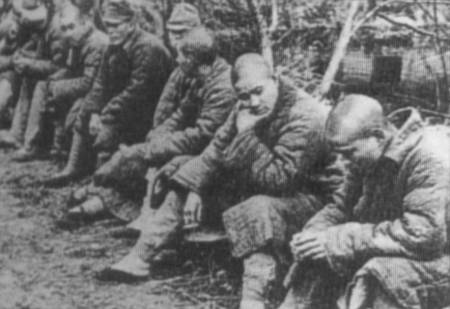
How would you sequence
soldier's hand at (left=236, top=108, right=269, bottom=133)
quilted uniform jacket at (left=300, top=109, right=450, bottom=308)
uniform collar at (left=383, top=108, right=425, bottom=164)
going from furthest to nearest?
soldier's hand at (left=236, top=108, right=269, bottom=133)
uniform collar at (left=383, top=108, right=425, bottom=164)
quilted uniform jacket at (left=300, top=109, right=450, bottom=308)

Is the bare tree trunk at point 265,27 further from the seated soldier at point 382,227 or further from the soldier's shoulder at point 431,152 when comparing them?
the soldier's shoulder at point 431,152

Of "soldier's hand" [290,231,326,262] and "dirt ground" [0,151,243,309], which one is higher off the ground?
"soldier's hand" [290,231,326,262]

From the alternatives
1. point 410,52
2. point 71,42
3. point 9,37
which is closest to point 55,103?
point 71,42

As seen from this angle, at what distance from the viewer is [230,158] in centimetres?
533

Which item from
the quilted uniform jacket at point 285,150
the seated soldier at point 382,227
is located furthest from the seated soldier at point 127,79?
the seated soldier at point 382,227

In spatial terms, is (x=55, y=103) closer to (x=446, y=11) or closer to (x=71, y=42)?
(x=71, y=42)

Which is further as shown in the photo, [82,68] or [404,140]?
[82,68]

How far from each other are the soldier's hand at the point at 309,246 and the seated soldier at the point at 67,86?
12.2 ft

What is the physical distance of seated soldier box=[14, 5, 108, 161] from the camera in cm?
812

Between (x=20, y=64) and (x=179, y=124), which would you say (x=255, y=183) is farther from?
(x=20, y=64)

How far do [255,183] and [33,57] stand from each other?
429 centimetres

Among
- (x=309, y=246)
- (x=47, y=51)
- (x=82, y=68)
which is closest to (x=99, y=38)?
(x=82, y=68)

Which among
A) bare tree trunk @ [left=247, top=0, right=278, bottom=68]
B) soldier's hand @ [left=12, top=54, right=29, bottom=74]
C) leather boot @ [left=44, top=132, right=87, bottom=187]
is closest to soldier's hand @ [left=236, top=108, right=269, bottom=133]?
bare tree trunk @ [left=247, top=0, right=278, bottom=68]

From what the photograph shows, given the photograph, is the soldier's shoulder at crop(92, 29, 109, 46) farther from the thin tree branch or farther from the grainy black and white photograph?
the thin tree branch
